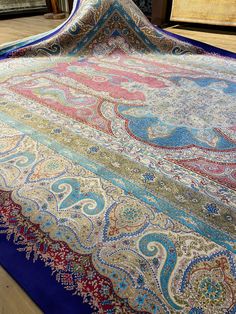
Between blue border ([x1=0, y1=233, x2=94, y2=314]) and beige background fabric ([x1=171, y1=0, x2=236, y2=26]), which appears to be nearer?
blue border ([x1=0, y1=233, x2=94, y2=314])

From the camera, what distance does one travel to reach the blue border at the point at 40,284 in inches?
24.1

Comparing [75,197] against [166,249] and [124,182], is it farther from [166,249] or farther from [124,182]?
[166,249]

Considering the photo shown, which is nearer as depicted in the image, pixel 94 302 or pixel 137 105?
pixel 94 302

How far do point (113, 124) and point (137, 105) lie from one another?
281 mm

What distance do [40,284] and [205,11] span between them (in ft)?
11.7

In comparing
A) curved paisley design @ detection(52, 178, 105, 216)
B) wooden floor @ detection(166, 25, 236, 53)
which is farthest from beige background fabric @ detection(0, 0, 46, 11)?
curved paisley design @ detection(52, 178, 105, 216)

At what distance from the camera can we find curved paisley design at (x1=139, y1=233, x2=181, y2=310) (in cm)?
67

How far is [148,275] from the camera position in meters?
0.69

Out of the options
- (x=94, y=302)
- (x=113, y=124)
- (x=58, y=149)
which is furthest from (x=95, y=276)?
(x=113, y=124)

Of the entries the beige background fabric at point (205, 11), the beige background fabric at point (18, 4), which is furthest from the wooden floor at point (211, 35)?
the beige background fabric at point (18, 4)

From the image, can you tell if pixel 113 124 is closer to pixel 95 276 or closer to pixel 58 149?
pixel 58 149

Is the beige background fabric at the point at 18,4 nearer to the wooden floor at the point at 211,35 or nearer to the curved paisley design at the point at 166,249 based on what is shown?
the wooden floor at the point at 211,35

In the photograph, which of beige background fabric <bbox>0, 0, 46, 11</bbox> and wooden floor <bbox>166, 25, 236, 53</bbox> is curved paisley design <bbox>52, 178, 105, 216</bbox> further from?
beige background fabric <bbox>0, 0, 46, 11</bbox>

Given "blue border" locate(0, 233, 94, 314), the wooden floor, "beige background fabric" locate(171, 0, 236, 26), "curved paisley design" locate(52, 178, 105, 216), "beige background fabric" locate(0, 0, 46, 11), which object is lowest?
"curved paisley design" locate(52, 178, 105, 216)
